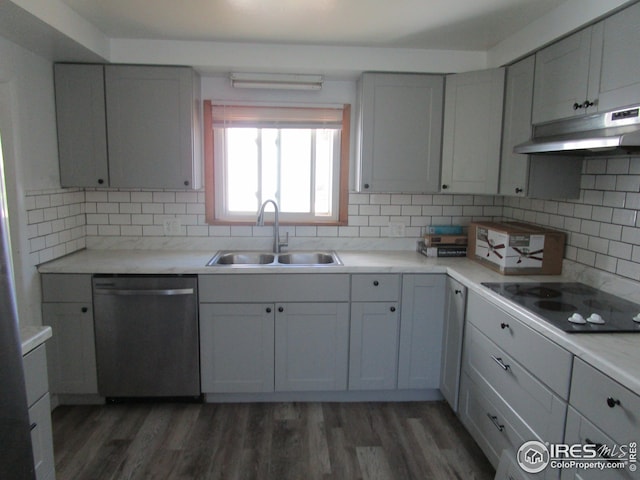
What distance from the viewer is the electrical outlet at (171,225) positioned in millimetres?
3215

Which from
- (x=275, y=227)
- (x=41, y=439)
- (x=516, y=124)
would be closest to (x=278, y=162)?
(x=275, y=227)

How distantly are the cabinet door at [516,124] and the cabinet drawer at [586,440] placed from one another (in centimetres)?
135

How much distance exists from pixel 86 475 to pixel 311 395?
1.31 meters

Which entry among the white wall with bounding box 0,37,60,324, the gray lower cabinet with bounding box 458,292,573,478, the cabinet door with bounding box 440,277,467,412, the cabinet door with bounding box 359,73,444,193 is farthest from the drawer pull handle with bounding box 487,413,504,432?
the white wall with bounding box 0,37,60,324

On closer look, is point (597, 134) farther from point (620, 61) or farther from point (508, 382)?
point (508, 382)

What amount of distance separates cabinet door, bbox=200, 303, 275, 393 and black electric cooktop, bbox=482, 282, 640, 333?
1354mm

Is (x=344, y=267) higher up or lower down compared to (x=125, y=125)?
lower down

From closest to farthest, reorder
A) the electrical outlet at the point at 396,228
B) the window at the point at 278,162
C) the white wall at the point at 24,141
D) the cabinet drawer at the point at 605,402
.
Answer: the cabinet drawer at the point at 605,402 → the white wall at the point at 24,141 → the window at the point at 278,162 → the electrical outlet at the point at 396,228

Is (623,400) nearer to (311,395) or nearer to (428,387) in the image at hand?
(428,387)

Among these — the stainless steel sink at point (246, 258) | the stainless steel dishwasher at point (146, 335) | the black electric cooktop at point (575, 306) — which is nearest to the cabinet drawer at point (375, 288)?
the black electric cooktop at point (575, 306)

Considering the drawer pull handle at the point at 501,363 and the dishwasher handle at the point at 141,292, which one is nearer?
the drawer pull handle at the point at 501,363

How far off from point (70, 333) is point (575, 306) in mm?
2775

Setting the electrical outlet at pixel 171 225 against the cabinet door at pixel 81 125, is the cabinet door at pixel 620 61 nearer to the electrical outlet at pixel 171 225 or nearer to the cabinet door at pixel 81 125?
the electrical outlet at pixel 171 225

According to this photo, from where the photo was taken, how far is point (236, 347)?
2775 mm
